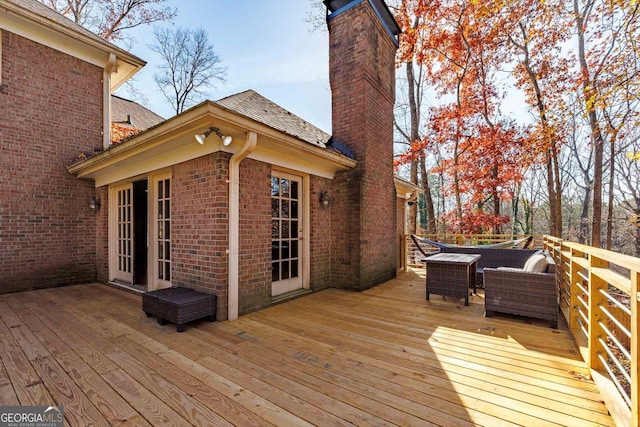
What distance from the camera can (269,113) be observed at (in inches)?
217

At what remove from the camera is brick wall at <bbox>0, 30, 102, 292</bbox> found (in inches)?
196

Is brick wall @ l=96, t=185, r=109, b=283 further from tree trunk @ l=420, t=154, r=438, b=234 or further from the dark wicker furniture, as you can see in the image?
tree trunk @ l=420, t=154, r=438, b=234

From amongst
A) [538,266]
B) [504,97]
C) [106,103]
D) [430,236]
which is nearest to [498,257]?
[538,266]

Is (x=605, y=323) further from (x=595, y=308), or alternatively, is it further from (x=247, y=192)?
(x=247, y=192)

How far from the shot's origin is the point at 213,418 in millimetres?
1727

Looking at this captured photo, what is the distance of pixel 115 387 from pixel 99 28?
1250cm

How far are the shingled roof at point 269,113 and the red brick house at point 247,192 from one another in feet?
0.15

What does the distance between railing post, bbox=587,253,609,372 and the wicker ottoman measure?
359cm

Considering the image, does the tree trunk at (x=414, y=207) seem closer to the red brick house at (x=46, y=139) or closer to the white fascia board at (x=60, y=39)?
the white fascia board at (x=60, y=39)

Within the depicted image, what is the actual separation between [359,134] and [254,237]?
9.26 ft

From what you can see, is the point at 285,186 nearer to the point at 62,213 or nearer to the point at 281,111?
the point at 281,111

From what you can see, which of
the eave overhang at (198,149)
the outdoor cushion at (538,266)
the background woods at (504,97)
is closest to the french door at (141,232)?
A: the eave overhang at (198,149)

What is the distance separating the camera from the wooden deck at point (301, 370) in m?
1.77

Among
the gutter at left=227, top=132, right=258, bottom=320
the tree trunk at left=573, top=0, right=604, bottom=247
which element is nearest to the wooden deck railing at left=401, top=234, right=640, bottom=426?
the gutter at left=227, top=132, right=258, bottom=320
